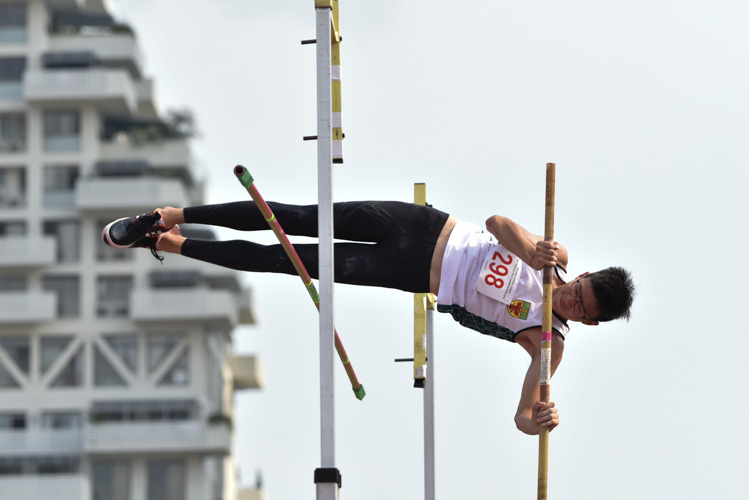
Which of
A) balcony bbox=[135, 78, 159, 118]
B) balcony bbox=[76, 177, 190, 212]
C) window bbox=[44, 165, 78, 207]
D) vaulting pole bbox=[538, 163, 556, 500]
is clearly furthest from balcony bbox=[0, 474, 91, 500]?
vaulting pole bbox=[538, 163, 556, 500]

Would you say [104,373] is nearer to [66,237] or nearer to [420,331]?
[66,237]

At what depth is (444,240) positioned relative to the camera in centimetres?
784

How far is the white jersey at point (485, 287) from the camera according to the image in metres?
7.71

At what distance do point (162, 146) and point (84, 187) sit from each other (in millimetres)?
2360

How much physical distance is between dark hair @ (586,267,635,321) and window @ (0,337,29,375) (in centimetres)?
3392

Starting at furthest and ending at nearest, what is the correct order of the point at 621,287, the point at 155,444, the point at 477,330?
the point at 155,444 < the point at 477,330 < the point at 621,287

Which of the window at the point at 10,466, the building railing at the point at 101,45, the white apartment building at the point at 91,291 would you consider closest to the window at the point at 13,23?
the white apartment building at the point at 91,291

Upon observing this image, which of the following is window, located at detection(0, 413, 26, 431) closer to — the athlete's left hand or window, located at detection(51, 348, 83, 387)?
window, located at detection(51, 348, 83, 387)

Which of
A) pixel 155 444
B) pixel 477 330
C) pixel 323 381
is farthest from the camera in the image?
pixel 155 444

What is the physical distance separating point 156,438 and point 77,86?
30.9ft

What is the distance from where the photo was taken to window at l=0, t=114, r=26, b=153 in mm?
39969

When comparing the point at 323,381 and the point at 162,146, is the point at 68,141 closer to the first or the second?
the point at 162,146

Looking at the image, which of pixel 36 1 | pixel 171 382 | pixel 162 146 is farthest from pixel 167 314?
pixel 36 1

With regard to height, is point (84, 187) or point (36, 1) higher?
point (36, 1)
